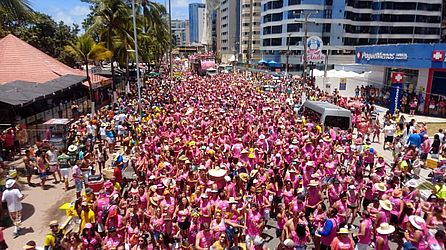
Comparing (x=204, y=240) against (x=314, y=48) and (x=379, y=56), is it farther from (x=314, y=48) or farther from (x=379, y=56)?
(x=314, y=48)

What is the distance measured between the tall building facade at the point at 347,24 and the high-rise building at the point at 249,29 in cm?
1740

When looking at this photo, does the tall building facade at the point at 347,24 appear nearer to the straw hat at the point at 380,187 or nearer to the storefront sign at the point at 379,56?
the storefront sign at the point at 379,56

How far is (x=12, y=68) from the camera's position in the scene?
22750 millimetres

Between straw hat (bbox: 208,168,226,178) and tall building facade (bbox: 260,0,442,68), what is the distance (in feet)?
173

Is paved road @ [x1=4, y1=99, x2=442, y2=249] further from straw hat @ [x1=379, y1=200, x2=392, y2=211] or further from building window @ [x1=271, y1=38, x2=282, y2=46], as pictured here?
building window @ [x1=271, y1=38, x2=282, y2=46]

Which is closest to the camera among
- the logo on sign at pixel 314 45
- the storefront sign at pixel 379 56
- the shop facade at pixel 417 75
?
the shop facade at pixel 417 75

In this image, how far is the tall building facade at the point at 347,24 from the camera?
6100 cm

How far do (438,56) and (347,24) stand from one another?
141ft

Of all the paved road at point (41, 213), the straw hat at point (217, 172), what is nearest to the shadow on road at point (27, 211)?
the paved road at point (41, 213)

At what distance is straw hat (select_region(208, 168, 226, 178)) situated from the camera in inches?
361

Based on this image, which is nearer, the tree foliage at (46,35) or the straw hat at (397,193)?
the straw hat at (397,193)

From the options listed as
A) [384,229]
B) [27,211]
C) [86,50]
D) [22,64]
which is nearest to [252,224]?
[384,229]

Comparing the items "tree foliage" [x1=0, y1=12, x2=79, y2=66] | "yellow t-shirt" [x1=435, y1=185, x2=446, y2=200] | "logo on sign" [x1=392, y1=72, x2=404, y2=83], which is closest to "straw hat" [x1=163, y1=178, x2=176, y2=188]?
"yellow t-shirt" [x1=435, y1=185, x2=446, y2=200]

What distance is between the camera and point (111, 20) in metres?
28.0
